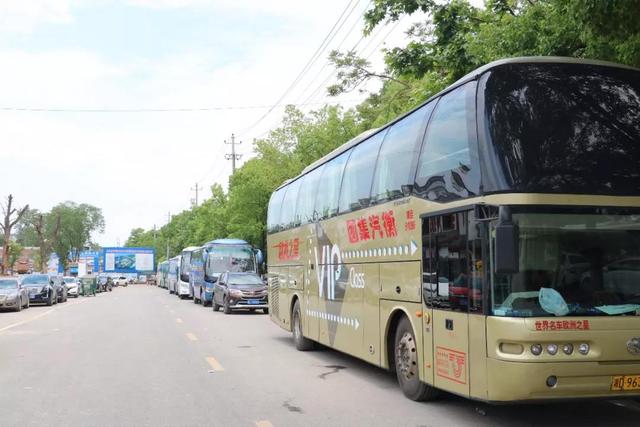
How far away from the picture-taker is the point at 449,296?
264 inches

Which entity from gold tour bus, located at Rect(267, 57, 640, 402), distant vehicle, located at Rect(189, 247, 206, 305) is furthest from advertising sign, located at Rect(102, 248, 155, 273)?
gold tour bus, located at Rect(267, 57, 640, 402)

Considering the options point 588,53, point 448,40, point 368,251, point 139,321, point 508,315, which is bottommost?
point 139,321

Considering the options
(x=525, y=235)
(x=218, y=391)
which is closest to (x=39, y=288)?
(x=218, y=391)

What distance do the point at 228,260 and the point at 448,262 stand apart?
2623 cm

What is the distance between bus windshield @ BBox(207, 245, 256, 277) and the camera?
3198cm

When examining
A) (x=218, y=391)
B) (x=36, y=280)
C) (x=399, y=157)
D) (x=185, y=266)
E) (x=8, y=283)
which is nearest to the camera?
(x=399, y=157)

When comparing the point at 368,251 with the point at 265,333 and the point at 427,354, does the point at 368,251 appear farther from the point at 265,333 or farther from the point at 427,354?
the point at 265,333

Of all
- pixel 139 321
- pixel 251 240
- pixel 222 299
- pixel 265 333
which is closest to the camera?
pixel 265 333

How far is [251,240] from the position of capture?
43719 mm

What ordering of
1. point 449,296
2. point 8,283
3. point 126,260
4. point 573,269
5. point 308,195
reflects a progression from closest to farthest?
point 573,269 < point 449,296 < point 308,195 < point 8,283 < point 126,260

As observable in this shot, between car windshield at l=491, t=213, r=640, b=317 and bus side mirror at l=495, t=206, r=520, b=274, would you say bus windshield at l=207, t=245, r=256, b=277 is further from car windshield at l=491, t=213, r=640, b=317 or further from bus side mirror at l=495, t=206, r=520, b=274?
bus side mirror at l=495, t=206, r=520, b=274

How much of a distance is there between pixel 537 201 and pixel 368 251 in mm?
3781

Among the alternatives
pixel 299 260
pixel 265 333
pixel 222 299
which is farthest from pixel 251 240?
pixel 299 260

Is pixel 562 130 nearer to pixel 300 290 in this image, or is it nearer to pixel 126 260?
pixel 300 290
